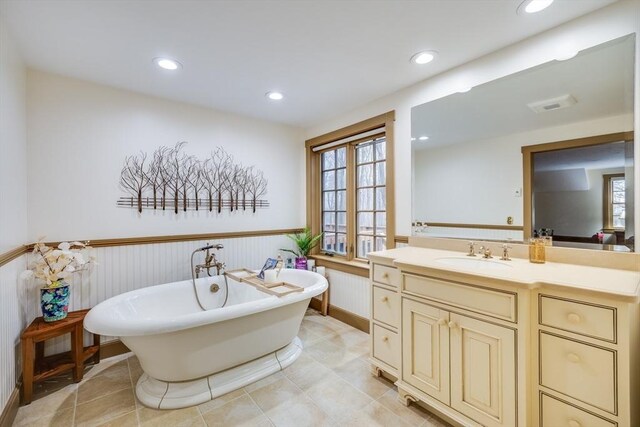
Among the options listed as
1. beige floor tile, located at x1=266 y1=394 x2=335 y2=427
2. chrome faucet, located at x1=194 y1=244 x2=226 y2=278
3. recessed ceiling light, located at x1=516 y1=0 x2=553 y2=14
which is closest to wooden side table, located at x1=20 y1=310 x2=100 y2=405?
chrome faucet, located at x1=194 y1=244 x2=226 y2=278

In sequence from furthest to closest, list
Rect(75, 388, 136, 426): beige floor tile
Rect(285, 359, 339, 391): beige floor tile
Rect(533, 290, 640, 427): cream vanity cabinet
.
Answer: Rect(285, 359, 339, 391): beige floor tile → Rect(75, 388, 136, 426): beige floor tile → Rect(533, 290, 640, 427): cream vanity cabinet

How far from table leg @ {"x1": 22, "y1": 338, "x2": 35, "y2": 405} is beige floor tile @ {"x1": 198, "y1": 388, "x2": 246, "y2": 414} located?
111 cm

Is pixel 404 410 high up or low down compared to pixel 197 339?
down

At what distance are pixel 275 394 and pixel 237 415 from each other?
11.0 inches

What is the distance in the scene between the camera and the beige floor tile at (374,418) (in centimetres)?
164

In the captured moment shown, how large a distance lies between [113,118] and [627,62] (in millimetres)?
3639

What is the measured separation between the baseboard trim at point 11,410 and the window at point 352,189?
2709 mm

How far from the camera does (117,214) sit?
2502mm

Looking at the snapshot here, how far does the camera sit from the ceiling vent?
1.67 meters

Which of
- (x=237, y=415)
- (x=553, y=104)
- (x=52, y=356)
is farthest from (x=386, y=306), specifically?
(x=52, y=356)

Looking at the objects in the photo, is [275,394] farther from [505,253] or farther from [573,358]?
[505,253]

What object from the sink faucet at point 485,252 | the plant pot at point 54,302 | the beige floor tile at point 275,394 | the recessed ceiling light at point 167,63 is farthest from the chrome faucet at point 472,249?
the plant pot at point 54,302

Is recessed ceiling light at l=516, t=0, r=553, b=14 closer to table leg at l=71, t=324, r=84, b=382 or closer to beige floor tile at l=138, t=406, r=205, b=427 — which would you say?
beige floor tile at l=138, t=406, r=205, b=427

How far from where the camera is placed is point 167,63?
6.85 ft
